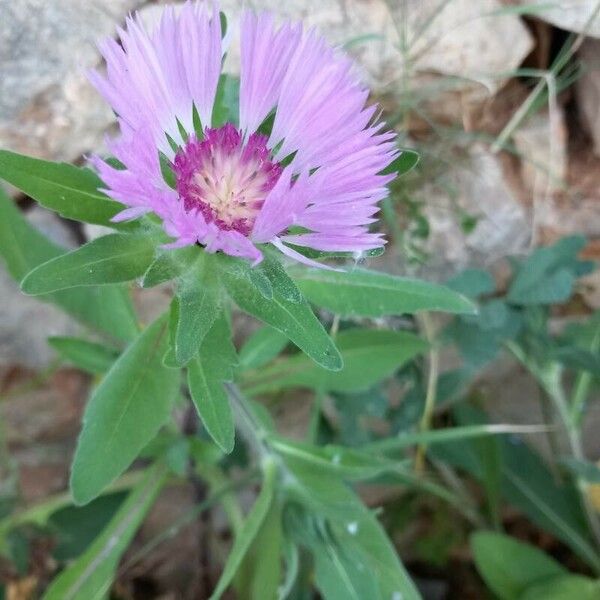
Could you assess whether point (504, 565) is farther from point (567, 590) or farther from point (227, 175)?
point (227, 175)

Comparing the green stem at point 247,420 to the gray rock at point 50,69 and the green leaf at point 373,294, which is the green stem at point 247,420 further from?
the gray rock at point 50,69

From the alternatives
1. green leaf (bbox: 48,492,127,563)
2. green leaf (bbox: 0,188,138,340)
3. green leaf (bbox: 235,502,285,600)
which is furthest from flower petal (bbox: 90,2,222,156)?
green leaf (bbox: 48,492,127,563)

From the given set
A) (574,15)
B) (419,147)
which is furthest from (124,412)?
(574,15)

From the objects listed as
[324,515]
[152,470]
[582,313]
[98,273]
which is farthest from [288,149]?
[582,313]

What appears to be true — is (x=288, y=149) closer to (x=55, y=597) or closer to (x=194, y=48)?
(x=194, y=48)

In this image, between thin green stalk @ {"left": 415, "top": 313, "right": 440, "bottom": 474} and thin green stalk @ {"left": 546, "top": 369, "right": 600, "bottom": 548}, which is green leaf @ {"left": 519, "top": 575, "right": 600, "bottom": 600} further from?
thin green stalk @ {"left": 415, "top": 313, "right": 440, "bottom": 474}

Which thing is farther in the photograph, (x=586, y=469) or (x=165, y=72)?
(x=586, y=469)
